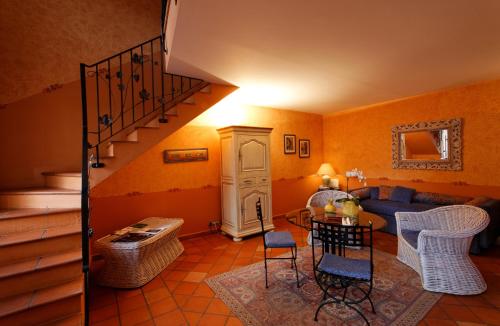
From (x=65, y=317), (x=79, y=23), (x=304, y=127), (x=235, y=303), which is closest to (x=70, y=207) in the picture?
(x=65, y=317)

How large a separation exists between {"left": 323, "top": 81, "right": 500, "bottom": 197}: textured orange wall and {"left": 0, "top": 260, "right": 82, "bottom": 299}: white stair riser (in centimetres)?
542

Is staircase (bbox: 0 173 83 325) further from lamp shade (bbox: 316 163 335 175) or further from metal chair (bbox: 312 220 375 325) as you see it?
lamp shade (bbox: 316 163 335 175)

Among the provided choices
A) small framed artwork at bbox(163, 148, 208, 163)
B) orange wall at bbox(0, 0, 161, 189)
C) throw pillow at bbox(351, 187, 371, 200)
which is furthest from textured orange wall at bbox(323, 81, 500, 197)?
orange wall at bbox(0, 0, 161, 189)

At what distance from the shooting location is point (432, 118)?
4.30 metres

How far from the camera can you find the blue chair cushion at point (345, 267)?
6.27 ft

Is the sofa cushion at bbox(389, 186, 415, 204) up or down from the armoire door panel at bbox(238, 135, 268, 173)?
down

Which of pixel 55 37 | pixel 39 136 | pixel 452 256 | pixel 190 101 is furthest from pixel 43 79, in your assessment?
pixel 452 256

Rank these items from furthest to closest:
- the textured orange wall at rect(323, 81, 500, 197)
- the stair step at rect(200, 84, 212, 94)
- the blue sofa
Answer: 1. the textured orange wall at rect(323, 81, 500, 197)
2. the stair step at rect(200, 84, 212, 94)
3. the blue sofa

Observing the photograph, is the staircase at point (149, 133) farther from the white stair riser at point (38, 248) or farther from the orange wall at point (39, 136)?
the white stair riser at point (38, 248)

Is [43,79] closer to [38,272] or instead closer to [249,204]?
[38,272]

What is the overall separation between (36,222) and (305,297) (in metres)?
2.66

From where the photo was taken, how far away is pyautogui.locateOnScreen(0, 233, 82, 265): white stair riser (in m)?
1.81

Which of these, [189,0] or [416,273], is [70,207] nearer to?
[189,0]

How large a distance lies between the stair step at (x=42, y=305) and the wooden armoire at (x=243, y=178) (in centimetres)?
249
